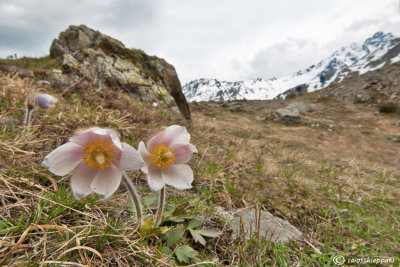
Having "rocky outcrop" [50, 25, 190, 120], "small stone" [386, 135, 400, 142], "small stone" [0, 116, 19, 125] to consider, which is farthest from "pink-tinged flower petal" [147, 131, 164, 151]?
"small stone" [386, 135, 400, 142]

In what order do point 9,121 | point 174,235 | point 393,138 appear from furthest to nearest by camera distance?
point 393,138 → point 9,121 → point 174,235

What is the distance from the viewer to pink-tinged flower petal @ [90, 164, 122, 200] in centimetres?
108

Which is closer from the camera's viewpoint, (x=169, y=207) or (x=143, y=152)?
(x=143, y=152)

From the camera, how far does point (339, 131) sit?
38.9 ft

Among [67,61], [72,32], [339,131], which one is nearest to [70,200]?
[67,61]

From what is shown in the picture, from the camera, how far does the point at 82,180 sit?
1149 mm

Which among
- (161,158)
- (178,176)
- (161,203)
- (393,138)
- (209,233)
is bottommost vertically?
(393,138)

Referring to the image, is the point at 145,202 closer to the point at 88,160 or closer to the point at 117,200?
the point at 117,200

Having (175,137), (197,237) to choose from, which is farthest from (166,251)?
(175,137)

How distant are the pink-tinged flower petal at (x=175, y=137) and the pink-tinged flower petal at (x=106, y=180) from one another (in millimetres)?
316

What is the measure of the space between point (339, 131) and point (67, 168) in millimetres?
13440

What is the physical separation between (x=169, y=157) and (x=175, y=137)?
15 cm

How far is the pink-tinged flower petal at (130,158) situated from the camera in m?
1.06

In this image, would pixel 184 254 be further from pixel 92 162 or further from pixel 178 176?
pixel 92 162
